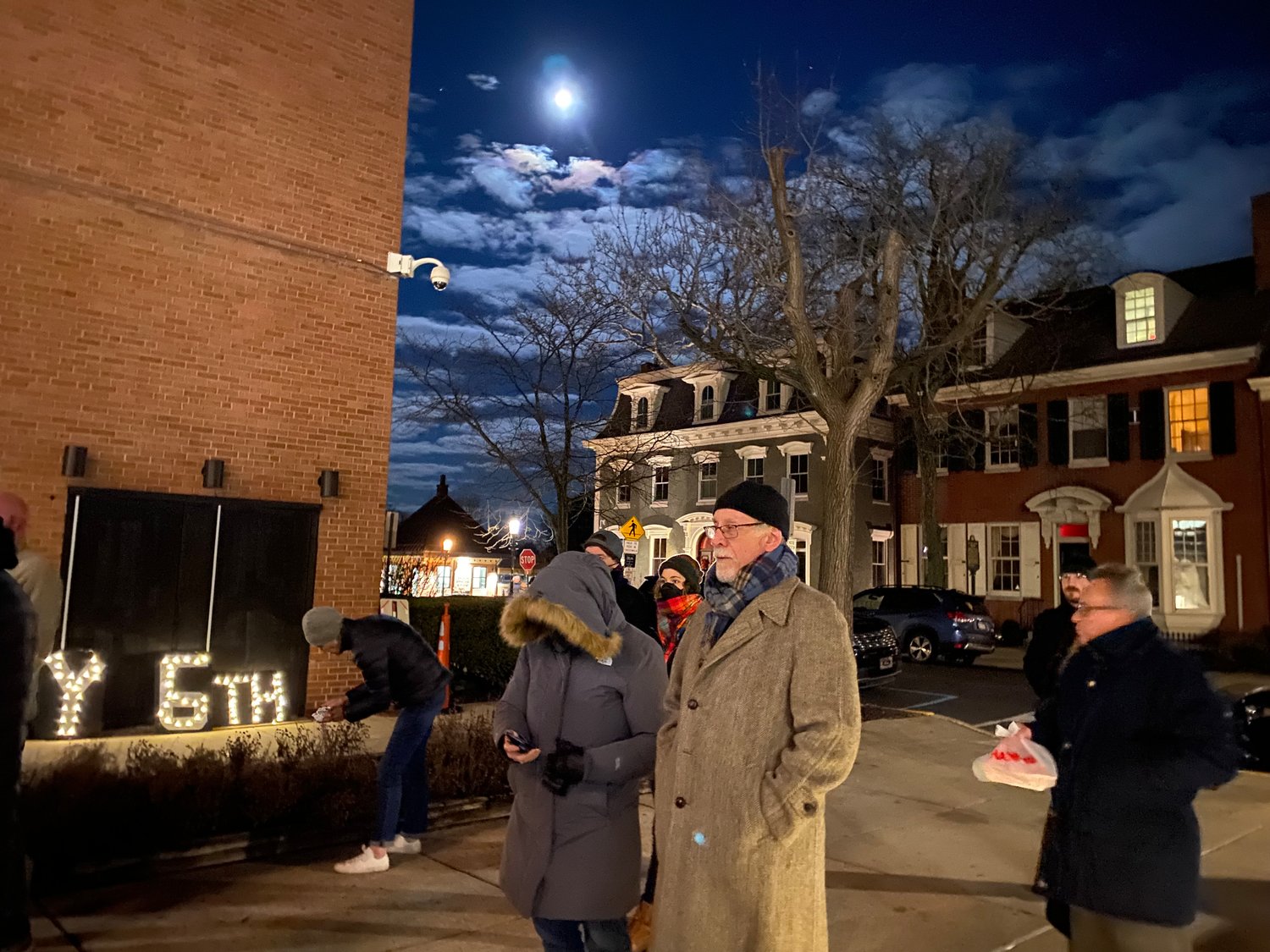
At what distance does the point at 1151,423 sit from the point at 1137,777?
24121 mm

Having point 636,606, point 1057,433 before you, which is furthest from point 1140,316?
point 636,606

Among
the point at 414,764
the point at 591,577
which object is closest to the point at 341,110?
the point at 414,764

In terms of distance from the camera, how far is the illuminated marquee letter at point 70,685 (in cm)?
790

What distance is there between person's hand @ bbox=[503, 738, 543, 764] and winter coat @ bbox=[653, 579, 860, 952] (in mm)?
574

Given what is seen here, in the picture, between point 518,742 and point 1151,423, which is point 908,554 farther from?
point 518,742

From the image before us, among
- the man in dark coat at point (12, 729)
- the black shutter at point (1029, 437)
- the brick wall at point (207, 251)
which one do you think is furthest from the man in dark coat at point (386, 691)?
the black shutter at point (1029, 437)

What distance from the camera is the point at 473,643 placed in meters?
11.9

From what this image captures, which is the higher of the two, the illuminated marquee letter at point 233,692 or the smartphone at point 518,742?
the smartphone at point 518,742

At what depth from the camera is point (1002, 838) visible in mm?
6328

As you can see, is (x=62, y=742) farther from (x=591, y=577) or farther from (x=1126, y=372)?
(x=1126, y=372)

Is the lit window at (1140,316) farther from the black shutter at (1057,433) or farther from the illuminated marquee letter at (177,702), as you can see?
the illuminated marquee letter at (177,702)

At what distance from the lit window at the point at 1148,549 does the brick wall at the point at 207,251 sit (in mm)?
21149

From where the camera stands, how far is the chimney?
23219 mm

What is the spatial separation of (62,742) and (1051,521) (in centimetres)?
2434
